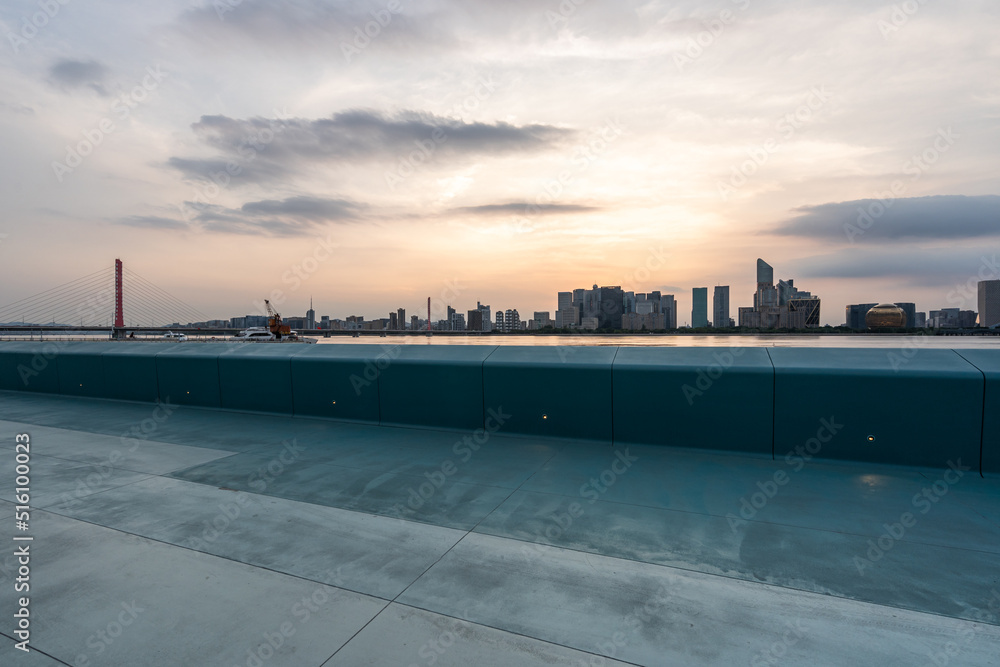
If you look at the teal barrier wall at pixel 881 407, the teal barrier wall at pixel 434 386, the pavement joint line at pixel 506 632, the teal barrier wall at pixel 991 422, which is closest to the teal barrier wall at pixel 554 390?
the teal barrier wall at pixel 434 386

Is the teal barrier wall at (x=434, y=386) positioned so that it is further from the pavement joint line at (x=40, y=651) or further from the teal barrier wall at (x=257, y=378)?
the pavement joint line at (x=40, y=651)

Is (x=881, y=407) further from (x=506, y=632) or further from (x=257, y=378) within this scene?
(x=257, y=378)

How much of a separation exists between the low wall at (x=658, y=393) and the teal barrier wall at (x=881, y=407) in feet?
0.05

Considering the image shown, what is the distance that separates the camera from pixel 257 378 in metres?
10.3

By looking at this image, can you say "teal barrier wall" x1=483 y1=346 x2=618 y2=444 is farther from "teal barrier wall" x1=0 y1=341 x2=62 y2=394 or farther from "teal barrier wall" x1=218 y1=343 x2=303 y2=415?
"teal barrier wall" x1=0 y1=341 x2=62 y2=394

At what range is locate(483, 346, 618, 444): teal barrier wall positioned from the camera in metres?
7.58

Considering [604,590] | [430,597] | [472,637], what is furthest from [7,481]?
[604,590]

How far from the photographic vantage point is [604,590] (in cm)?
344

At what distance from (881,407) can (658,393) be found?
2746 mm

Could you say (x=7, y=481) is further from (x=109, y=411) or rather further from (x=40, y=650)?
(x=109, y=411)

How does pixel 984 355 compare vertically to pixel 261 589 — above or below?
above

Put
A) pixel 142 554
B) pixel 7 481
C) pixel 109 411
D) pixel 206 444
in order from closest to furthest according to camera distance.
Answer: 1. pixel 142 554
2. pixel 7 481
3. pixel 206 444
4. pixel 109 411

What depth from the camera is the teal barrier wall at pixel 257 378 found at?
9992 mm

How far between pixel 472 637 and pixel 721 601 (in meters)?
1.72
